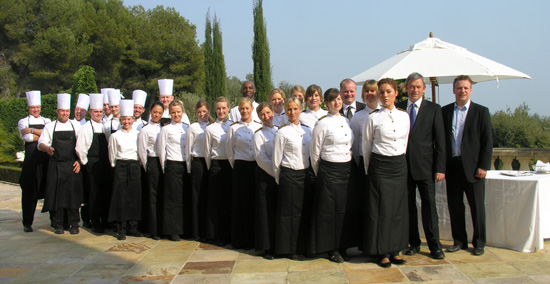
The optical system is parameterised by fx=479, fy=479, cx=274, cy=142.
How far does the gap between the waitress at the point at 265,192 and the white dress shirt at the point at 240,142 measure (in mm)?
289

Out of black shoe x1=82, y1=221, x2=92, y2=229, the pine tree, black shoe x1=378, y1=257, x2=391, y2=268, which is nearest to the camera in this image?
black shoe x1=378, y1=257, x2=391, y2=268

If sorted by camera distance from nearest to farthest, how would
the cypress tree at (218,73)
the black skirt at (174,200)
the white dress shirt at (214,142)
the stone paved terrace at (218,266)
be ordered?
the stone paved terrace at (218,266), the white dress shirt at (214,142), the black skirt at (174,200), the cypress tree at (218,73)

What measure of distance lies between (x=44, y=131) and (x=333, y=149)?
163 inches

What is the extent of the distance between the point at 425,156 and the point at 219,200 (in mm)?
2421

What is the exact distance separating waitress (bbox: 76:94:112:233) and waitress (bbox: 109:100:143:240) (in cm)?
43

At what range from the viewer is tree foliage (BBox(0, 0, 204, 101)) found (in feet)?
105

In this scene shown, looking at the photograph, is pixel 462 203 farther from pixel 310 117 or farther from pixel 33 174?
pixel 33 174

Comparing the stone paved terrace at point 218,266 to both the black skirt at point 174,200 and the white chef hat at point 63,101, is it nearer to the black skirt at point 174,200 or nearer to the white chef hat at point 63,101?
the black skirt at point 174,200

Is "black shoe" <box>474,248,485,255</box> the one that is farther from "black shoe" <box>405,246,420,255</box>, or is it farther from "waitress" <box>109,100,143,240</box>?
"waitress" <box>109,100,143,240</box>

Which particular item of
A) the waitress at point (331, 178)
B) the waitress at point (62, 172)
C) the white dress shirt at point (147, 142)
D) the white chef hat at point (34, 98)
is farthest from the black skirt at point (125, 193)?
the waitress at point (331, 178)

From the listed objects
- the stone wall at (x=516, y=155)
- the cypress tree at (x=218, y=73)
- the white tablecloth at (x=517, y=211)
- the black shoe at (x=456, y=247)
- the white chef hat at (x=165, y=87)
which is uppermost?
the cypress tree at (x=218, y=73)

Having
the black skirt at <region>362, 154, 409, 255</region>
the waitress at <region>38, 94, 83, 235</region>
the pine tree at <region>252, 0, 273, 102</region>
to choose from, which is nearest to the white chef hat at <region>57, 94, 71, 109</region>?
the waitress at <region>38, 94, 83, 235</region>

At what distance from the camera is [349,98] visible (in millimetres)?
5211

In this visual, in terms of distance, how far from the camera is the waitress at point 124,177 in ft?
20.3
